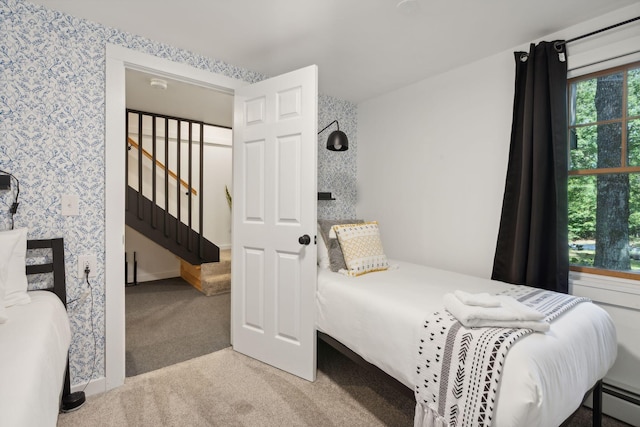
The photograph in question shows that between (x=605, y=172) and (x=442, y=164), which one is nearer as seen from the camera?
(x=605, y=172)

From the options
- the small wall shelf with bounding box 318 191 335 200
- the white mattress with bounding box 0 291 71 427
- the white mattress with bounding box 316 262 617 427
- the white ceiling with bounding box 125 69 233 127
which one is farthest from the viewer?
the white ceiling with bounding box 125 69 233 127

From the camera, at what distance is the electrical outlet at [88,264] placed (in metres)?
1.97

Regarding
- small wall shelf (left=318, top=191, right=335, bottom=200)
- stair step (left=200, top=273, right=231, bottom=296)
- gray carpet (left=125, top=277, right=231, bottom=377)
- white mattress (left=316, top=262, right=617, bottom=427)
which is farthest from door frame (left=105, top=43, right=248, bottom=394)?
stair step (left=200, top=273, right=231, bottom=296)

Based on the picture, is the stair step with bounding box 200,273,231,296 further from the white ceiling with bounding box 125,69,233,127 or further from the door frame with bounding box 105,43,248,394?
the white ceiling with bounding box 125,69,233,127

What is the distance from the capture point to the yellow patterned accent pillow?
240cm

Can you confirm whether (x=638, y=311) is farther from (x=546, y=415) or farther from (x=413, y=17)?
(x=413, y=17)

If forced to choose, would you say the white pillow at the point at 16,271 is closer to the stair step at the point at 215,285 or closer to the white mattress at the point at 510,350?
the white mattress at the point at 510,350

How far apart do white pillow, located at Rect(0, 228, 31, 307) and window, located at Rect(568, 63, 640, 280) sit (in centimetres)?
330

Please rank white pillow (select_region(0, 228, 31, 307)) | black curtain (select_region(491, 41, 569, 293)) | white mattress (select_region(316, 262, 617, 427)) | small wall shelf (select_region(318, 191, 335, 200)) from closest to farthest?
white mattress (select_region(316, 262, 617, 427)) < white pillow (select_region(0, 228, 31, 307)) < black curtain (select_region(491, 41, 569, 293)) < small wall shelf (select_region(318, 191, 335, 200))

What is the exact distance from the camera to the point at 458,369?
1313 millimetres

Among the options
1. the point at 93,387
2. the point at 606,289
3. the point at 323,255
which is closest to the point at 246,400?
the point at 93,387

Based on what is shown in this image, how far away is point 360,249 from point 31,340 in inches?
76.0

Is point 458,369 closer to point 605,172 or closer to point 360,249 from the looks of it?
point 360,249

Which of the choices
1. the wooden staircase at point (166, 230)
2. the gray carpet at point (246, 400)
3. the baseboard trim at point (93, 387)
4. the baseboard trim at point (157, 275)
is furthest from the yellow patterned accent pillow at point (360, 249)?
the baseboard trim at point (157, 275)
